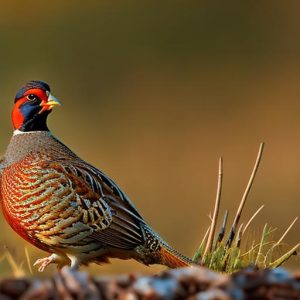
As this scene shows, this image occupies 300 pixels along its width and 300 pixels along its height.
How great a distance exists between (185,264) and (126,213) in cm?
71

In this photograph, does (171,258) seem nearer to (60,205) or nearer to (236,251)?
(60,205)

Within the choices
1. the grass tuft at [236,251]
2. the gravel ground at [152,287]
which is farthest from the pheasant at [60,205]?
the gravel ground at [152,287]

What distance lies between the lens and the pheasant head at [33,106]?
235 inches

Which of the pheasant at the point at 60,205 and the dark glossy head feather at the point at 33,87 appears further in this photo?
the dark glossy head feather at the point at 33,87

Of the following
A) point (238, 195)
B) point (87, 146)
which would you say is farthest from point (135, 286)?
point (87, 146)

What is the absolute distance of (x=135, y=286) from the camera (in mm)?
2645

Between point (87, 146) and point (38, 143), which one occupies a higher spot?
point (38, 143)

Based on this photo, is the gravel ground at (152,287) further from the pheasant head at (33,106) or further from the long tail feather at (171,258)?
the pheasant head at (33,106)

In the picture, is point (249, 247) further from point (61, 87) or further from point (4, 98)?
point (61, 87)

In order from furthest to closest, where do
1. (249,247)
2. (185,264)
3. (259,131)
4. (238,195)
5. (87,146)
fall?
(259,131) → (87,146) → (238,195) → (185,264) → (249,247)

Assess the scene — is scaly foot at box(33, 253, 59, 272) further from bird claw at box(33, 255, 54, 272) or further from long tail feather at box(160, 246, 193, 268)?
long tail feather at box(160, 246, 193, 268)

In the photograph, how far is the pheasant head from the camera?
596 cm

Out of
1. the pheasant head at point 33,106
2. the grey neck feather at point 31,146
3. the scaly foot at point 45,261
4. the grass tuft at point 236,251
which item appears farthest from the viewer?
the pheasant head at point 33,106

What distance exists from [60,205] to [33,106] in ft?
2.49
